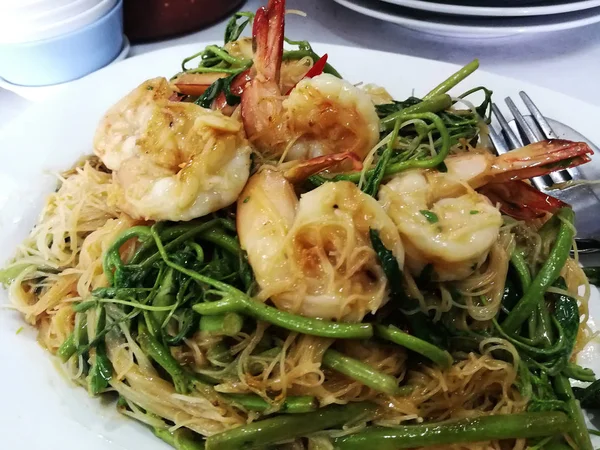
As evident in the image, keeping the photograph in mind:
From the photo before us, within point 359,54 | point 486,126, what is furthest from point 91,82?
point 486,126

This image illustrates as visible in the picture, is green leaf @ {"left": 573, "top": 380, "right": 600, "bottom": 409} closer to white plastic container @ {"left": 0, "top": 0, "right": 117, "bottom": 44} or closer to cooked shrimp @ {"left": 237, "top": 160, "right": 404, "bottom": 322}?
cooked shrimp @ {"left": 237, "top": 160, "right": 404, "bottom": 322}

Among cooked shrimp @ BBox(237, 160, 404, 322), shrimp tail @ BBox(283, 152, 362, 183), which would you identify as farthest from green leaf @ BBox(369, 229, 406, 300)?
shrimp tail @ BBox(283, 152, 362, 183)

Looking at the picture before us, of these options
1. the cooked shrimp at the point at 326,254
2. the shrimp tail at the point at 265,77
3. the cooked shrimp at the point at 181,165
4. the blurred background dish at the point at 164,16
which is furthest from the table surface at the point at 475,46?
the cooked shrimp at the point at 326,254

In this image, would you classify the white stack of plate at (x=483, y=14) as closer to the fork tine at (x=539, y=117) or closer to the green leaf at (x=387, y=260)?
the fork tine at (x=539, y=117)

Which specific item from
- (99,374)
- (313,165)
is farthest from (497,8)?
(99,374)

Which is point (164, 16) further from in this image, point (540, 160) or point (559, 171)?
point (540, 160)

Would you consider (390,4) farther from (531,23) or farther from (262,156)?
(262,156)
